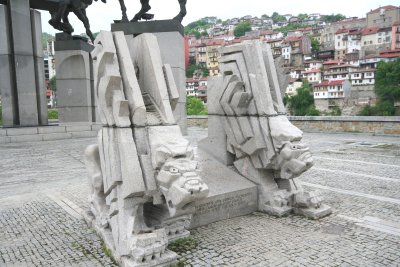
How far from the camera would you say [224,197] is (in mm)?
4730

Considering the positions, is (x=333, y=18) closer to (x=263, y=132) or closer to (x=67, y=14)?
(x=67, y=14)

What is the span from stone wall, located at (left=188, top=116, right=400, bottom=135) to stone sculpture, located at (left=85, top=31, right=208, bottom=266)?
12.6 meters

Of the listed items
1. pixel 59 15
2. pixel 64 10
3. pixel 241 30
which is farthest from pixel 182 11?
pixel 241 30

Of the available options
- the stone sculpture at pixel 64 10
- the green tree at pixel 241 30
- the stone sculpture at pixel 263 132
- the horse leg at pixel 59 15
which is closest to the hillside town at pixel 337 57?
the green tree at pixel 241 30

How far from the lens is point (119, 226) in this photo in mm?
3668

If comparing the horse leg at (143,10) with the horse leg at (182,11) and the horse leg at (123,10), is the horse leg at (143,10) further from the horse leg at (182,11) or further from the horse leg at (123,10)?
the horse leg at (182,11)

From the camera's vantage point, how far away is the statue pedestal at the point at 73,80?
51.2ft

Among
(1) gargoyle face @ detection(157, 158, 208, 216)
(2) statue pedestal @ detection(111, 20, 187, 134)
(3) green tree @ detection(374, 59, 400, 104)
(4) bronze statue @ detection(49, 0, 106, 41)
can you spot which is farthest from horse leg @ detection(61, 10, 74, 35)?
(3) green tree @ detection(374, 59, 400, 104)

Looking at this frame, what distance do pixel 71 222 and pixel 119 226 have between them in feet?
5.31

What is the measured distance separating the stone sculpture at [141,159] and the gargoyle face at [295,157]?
62.8 inches

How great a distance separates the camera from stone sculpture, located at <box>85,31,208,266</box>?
337cm

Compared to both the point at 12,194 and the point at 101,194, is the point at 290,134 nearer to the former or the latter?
the point at 101,194

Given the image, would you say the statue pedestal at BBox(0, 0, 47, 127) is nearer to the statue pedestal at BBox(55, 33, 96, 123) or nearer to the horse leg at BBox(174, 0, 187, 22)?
the statue pedestal at BBox(55, 33, 96, 123)

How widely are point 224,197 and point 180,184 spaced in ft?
5.49
